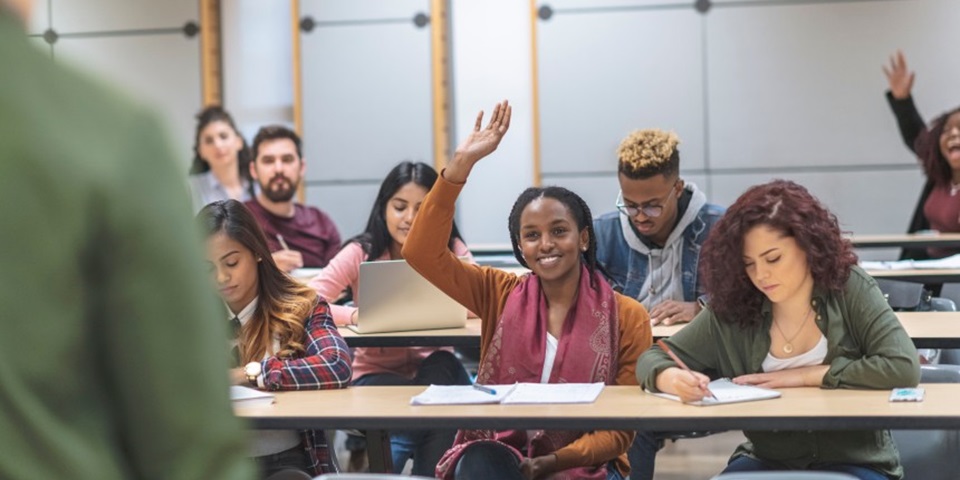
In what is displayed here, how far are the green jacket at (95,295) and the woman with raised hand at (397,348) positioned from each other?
2.82 meters

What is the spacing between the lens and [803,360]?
116 inches

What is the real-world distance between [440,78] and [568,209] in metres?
3.75

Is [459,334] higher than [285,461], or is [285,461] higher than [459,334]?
[459,334]

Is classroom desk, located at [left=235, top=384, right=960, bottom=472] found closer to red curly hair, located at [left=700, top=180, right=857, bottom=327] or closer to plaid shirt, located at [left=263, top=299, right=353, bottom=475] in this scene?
plaid shirt, located at [left=263, top=299, right=353, bottom=475]

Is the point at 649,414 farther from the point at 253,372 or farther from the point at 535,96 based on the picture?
the point at 535,96

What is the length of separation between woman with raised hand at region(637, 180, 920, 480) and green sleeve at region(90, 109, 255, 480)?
2.01m

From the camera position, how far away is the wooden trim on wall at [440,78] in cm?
692

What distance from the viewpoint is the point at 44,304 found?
0.79 m

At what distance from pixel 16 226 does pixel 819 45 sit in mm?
6376

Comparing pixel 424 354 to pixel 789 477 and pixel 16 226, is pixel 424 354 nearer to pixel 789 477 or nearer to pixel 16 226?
pixel 789 477

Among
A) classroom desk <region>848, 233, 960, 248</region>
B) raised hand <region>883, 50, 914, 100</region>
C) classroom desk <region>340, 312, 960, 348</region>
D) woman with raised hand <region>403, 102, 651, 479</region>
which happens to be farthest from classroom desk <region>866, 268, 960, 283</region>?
raised hand <region>883, 50, 914, 100</region>

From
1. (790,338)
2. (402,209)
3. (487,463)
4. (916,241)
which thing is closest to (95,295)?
(487,463)

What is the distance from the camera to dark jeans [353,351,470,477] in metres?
3.64

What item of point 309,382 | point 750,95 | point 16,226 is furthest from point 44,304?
point 750,95
